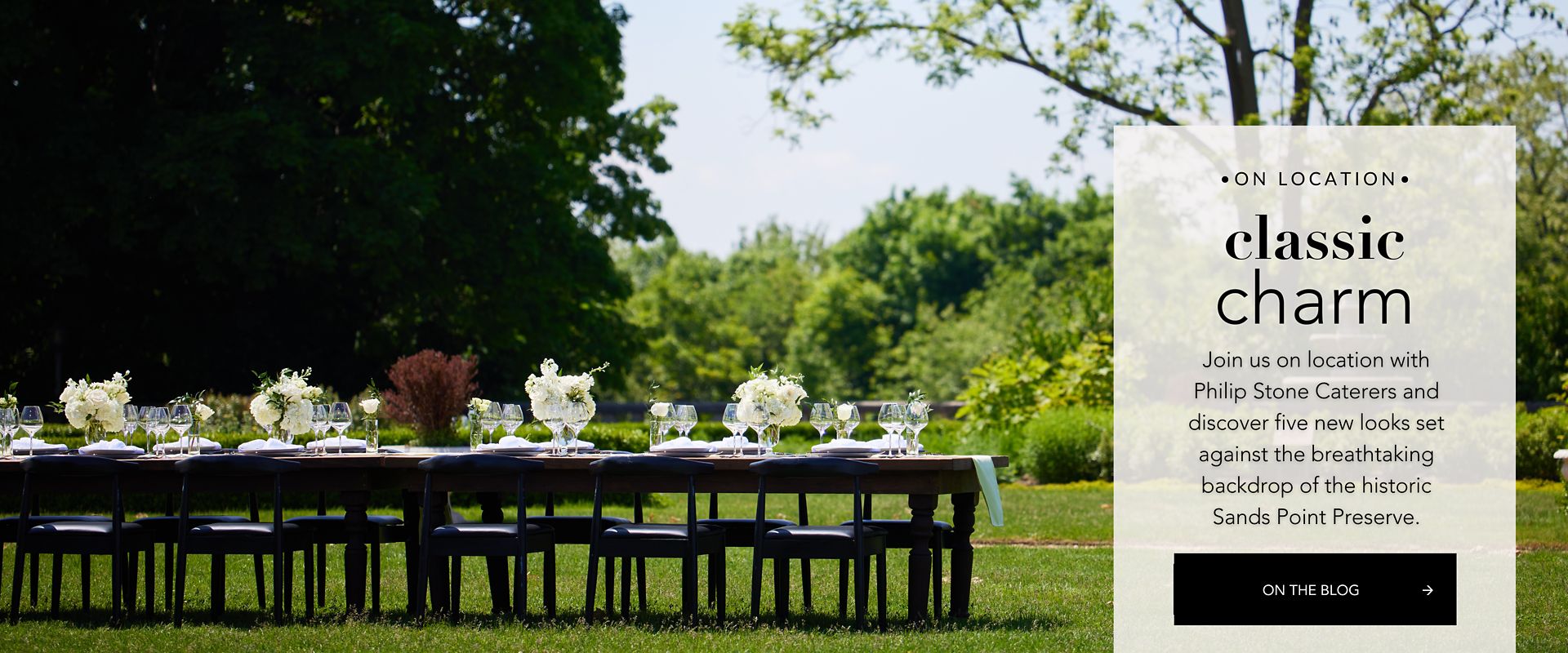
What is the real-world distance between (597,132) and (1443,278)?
575 inches

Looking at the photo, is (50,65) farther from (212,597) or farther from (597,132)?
(212,597)

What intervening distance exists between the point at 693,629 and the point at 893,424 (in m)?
1.54

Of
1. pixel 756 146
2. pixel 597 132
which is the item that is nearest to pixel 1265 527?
pixel 756 146

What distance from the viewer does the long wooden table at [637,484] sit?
7516 mm

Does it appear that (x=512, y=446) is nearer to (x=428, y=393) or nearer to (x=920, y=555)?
(x=920, y=555)

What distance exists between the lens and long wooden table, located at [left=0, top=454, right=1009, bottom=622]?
752cm

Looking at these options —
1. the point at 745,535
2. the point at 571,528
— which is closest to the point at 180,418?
the point at 571,528

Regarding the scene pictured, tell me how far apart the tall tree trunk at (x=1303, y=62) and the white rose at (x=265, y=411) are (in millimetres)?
15681

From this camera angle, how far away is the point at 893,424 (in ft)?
26.3

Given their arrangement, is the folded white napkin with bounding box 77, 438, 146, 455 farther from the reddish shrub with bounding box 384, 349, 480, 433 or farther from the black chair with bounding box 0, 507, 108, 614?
the reddish shrub with bounding box 384, 349, 480, 433

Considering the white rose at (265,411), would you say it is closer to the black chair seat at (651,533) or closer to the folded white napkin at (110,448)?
the folded white napkin at (110,448)

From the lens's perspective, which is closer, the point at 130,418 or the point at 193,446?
the point at 130,418

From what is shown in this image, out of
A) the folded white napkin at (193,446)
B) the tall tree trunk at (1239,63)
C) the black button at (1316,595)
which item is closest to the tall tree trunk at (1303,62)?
the tall tree trunk at (1239,63)

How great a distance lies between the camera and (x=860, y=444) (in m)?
8.52
